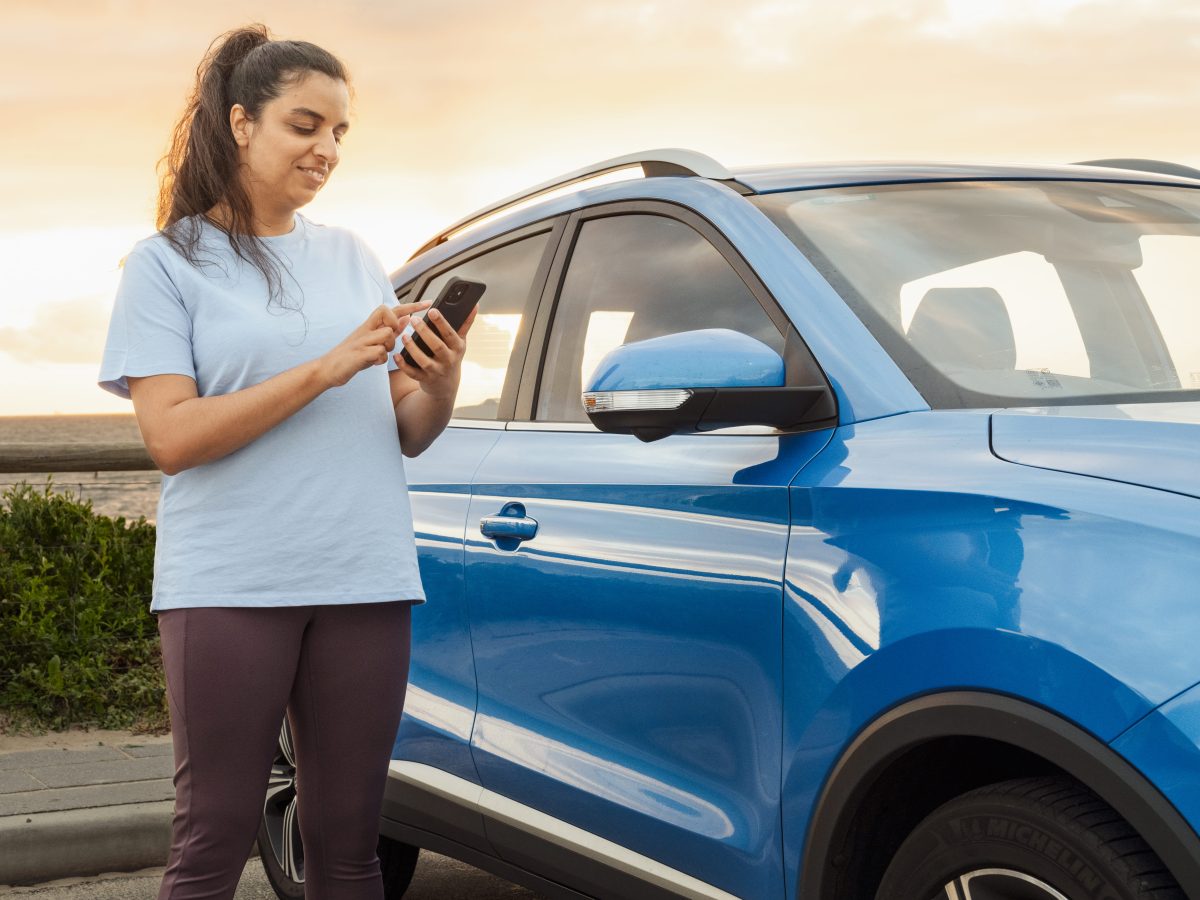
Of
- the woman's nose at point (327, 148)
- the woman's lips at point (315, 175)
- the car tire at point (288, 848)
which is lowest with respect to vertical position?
the car tire at point (288, 848)

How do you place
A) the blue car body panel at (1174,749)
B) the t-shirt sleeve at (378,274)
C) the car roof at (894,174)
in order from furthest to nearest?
1. the car roof at (894,174)
2. the t-shirt sleeve at (378,274)
3. the blue car body panel at (1174,749)

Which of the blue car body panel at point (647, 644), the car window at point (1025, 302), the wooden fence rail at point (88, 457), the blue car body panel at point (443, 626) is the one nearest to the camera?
the blue car body panel at point (647, 644)

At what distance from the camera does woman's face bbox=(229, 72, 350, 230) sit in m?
2.52

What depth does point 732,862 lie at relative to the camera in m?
2.42

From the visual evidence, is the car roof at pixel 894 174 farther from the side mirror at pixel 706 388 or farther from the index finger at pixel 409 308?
the index finger at pixel 409 308

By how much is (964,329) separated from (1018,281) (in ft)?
0.84

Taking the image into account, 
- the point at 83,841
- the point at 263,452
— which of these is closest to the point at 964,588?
the point at 263,452

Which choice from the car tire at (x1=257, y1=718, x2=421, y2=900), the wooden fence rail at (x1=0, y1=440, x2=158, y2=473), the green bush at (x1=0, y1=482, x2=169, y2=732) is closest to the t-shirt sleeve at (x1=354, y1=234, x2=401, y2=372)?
the car tire at (x1=257, y1=718, x2=421, y2=900)

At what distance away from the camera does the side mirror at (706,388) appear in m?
2.38

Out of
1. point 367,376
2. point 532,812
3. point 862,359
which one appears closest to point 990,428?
point 862,359

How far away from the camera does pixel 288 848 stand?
4.00m

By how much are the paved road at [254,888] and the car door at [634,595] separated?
60.5 inches

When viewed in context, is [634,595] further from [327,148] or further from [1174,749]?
[1174,749]

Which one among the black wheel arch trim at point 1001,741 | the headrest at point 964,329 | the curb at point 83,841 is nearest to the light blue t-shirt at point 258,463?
the black wheel arch trim at point 1001,741
